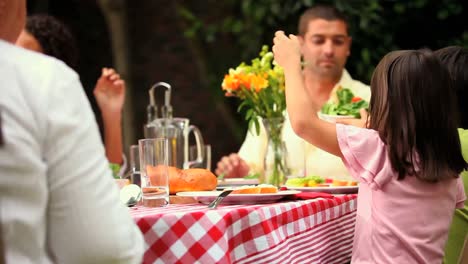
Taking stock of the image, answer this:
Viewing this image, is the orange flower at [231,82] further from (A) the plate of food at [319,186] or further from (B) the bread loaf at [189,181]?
(B) the bread loaf at [189,181]

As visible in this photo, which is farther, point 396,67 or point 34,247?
point 396,67

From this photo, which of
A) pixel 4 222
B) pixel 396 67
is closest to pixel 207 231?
pixel 4 222

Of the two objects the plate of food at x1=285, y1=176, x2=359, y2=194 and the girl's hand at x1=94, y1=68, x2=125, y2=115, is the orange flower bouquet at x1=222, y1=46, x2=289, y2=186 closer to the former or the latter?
the plate of food at x1=285, y1=176, x2=359, y2=194

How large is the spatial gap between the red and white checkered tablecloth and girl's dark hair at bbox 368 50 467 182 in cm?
26

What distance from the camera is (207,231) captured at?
1737 millimetres

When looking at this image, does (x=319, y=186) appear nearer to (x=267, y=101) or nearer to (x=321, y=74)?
(x=267, y=101)

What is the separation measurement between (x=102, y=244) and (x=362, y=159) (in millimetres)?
1103

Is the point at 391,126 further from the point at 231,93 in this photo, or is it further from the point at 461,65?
the point at 231,93

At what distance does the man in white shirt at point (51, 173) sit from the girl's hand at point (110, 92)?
224 cm

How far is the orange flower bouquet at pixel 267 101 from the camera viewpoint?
2871 mm

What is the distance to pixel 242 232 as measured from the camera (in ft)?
6.09

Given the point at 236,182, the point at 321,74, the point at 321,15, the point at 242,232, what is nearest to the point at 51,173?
the point at 242,232

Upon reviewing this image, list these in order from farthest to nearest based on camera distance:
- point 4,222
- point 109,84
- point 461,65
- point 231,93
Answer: point 109,84, point 231,93, point 461,65, point 4,222

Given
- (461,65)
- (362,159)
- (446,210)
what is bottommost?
(446,210)
